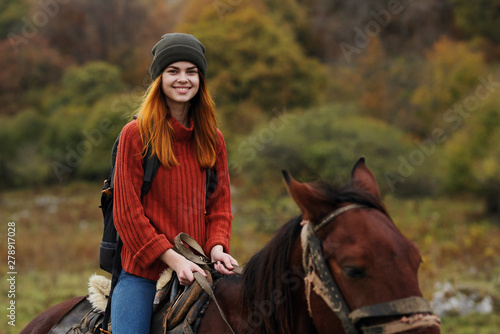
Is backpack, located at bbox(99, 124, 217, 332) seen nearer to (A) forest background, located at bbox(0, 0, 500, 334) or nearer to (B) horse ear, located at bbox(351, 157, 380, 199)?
(B) horse ear, located at bbox(351, 157, 380, 199)

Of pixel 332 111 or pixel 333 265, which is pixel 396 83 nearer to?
pixel 332 111

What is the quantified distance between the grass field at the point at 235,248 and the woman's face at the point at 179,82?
2.90m

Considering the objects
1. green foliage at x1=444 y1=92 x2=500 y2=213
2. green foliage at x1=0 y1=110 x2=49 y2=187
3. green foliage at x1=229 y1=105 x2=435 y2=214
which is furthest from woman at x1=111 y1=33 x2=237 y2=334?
green foliage at x1=0 y1=110 x2=49 y2=187

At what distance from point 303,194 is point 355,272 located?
1.14ft

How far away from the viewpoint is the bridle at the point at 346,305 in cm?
187

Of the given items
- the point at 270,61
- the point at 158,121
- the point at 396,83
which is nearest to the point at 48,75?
the point at 270,61

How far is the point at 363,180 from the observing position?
90.5 inches

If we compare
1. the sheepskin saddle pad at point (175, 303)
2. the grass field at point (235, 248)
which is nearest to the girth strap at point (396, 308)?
the sheepskin saddle pad at point (175, 303)

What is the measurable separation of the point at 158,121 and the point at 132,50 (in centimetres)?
3285

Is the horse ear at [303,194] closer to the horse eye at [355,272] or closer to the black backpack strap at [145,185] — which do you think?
the horse eye at [355,272]

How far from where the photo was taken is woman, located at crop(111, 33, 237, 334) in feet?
8.74

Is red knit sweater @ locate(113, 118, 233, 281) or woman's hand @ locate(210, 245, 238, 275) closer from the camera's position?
red knit sweater @ locate(113, 118, 233, 281)

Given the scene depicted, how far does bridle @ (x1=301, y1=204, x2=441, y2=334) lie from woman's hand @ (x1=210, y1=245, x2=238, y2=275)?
70 centimetres

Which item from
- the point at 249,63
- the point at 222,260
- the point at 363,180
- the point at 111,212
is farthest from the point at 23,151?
the point at 363,180
